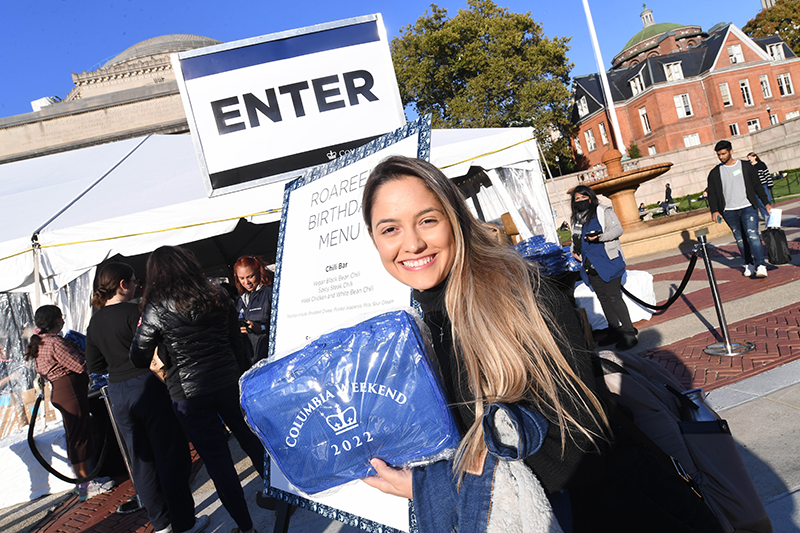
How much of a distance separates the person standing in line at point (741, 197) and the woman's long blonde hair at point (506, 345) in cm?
727

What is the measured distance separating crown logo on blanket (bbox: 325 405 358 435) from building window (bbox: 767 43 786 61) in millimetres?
59259

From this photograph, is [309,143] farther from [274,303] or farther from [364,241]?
[364,241]

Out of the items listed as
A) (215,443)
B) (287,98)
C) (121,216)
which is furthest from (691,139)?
(215,443)

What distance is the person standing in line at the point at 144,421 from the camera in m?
3.54

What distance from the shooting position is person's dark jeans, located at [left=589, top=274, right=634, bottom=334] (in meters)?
5.59

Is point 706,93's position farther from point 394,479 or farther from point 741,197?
point 394,479

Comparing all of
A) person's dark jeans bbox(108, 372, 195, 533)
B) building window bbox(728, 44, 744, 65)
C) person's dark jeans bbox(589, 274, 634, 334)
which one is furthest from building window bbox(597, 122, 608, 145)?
person's dark jeans bbox(108, 372, 195, 533)

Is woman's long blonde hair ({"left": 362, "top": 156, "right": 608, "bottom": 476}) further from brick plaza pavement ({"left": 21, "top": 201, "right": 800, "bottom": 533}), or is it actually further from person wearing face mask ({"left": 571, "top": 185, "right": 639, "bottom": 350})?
person wearing face mask ({"left": 571, "top": 185, "right": 639, "bottom": 350})

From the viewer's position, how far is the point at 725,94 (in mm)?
42938

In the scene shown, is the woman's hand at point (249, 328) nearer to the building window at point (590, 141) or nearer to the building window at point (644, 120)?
the building window at point (644, 120)

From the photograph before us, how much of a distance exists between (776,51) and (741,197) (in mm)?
52183

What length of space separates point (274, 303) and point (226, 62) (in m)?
1.77

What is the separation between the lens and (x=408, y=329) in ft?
4.12

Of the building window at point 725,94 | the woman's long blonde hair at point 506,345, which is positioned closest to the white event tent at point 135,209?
the woman's long blonde hair at point 506,345
